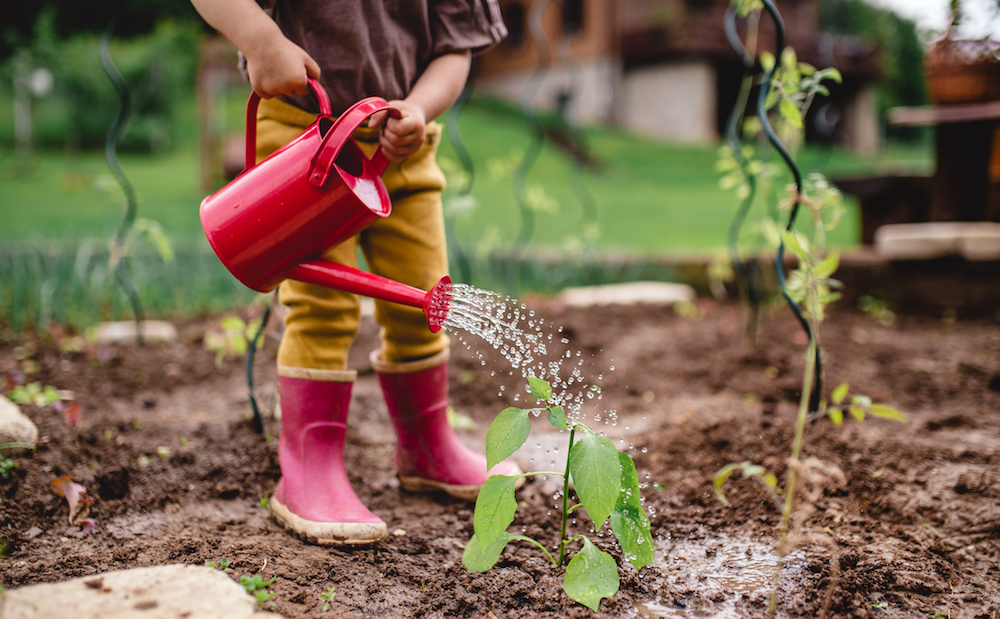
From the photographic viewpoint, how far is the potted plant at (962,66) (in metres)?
2.45

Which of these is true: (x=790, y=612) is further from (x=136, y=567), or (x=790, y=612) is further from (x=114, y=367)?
(x=114, y=367)

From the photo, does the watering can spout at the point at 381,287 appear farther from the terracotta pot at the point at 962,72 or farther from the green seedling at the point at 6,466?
the terracotta pot at the point at 962,72

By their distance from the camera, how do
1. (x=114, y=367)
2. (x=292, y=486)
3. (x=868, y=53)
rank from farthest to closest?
(x=868, y=53) → (x=114, y=367) → (x=292, y=486)

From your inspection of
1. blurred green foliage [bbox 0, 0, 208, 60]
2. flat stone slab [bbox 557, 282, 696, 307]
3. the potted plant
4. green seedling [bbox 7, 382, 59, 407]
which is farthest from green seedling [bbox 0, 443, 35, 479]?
the potted plant

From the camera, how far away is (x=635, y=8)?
16.3 meters

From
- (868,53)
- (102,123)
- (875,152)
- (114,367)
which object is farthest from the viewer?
(875,152)

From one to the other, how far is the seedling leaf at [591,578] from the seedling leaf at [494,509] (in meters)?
0.11

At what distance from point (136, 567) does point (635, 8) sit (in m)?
17.9

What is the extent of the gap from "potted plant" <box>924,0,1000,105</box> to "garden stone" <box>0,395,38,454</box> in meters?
3.15

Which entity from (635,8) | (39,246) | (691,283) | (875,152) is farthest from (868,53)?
(39,246)

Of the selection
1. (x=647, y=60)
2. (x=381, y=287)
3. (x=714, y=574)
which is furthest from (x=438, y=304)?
(x=647, y=60)

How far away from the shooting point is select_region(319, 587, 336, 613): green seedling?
0.86 m

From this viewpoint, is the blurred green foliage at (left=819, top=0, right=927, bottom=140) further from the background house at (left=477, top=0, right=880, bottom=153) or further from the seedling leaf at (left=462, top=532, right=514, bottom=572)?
the seedling leaf at (left=462, top=532, right=514, bottom=572)

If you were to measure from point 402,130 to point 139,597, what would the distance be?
2.43 feet
